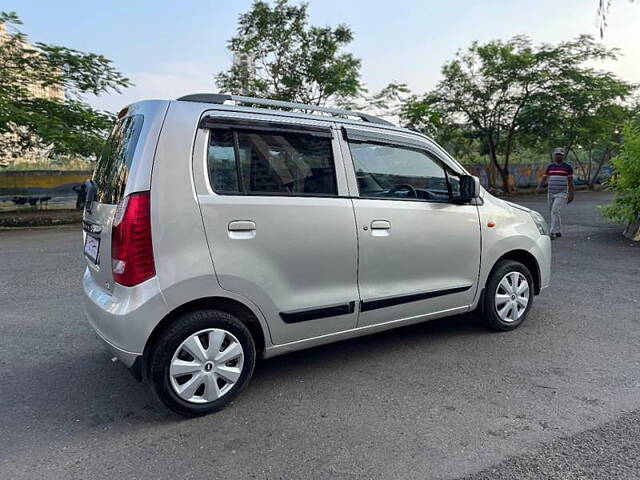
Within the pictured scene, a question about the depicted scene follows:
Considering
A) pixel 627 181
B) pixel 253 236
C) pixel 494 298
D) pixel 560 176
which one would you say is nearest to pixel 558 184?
pixel 560 176

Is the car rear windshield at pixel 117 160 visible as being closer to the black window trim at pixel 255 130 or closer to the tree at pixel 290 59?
the black window trim at pixel 255 130

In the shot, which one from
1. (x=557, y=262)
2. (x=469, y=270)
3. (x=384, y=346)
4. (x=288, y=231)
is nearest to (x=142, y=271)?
(x=288, y=231)

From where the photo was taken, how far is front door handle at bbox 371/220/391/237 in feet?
11.3

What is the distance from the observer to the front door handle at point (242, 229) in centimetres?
289

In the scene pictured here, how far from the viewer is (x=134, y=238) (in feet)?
8.69

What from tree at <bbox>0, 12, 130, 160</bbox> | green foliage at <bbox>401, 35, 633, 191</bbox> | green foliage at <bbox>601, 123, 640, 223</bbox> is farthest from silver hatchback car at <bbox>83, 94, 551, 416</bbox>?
green foliage at <bbox>401, 35, 633, 191</bbox>

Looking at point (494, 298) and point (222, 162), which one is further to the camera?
point (494, 298)

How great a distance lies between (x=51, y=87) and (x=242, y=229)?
42.6 ft

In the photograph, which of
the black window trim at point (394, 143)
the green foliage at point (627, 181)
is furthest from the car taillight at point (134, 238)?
the green foliage at point (627, 181)

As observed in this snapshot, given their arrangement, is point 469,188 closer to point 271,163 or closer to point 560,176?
point 271,163

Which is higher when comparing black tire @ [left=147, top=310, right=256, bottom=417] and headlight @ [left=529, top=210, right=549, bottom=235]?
headlight @ [left=529, top=210, right=549, bottom=235]

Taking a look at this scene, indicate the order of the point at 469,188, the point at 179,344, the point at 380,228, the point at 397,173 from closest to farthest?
the point at 179,344
the point at 380,228
the point at 397,173
the point at 469,188

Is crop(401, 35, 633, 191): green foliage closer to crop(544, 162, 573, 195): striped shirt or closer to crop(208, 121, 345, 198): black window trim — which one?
crop(544, 162, 573, 195): striped shirt

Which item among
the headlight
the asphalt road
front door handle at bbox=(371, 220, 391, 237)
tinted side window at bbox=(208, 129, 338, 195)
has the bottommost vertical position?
the asphalt road
